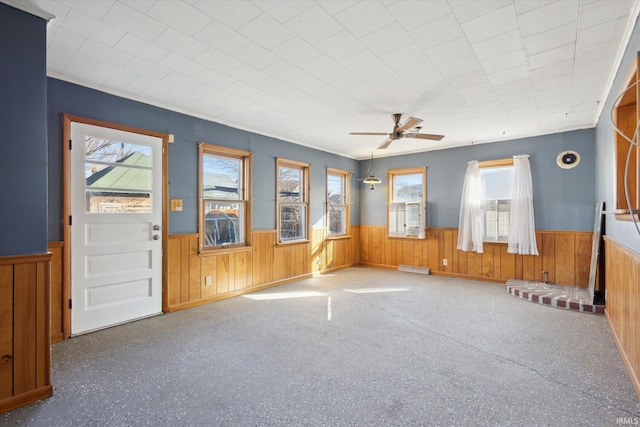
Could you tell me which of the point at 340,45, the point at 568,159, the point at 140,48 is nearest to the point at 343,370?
the point at 340,45

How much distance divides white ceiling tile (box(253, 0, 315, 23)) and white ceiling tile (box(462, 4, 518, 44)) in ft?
3.85

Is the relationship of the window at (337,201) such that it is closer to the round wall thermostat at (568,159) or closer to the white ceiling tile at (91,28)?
the round wall thermostat at (568,159)

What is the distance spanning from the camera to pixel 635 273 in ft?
7.29

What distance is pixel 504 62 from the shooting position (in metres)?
2.79

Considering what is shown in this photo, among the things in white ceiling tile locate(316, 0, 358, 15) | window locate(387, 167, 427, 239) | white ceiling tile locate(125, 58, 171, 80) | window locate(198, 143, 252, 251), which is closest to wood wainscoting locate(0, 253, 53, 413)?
white ceiling tile locate(125, 58, 171, 80)

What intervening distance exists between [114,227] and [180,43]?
212 cm

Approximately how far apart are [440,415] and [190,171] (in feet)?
12.5

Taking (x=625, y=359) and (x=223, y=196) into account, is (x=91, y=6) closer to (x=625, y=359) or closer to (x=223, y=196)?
(x=223, y=196)

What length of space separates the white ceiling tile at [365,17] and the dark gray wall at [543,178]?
4.36 m

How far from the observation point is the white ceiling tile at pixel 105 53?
255 centimetres

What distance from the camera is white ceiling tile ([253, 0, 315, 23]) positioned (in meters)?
2.01

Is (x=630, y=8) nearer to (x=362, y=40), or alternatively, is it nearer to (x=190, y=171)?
(x=362, y=40)

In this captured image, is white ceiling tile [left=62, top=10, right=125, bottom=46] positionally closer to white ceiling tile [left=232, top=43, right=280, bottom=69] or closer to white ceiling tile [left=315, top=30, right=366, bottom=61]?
white ceiling tile [left=232, top=43, right=280, bottom=69]

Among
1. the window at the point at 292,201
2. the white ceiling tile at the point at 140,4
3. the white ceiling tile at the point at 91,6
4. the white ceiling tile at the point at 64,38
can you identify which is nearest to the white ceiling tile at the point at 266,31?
Result: the white ceiling tile at the point at 140,4
